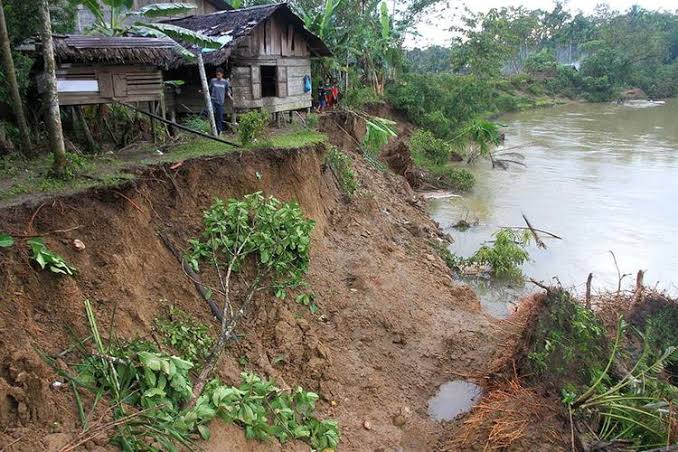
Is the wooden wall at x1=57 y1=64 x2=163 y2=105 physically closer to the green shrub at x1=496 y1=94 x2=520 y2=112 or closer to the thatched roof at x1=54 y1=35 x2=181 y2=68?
the thatched roof at x1=54 y1=35 x2=181 y2=68

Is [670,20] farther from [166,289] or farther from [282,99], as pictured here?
[166,289]

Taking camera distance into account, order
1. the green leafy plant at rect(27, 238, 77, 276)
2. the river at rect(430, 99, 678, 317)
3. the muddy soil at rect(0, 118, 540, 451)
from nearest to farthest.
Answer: the muddy soil at rect(0, 118, 540, 451), the green leafy plant at rect(27, 238, 77, 276), the river at rect(430, 99, 678, 317)

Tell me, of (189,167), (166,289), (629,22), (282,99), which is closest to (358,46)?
(282,99)

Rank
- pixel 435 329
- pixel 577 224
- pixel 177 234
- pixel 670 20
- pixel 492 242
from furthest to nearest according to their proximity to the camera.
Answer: pixel 670 20, pixel 577 224, pixel 492 242, pixel 435 329, pixel 177 234

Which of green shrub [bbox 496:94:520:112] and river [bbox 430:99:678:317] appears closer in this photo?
river [bbox 430:99:678:317]

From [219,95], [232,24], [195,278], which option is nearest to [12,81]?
[195,278]

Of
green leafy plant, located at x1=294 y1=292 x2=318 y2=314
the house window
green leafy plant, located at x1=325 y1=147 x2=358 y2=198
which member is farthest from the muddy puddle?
the house window

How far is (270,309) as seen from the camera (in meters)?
6.22

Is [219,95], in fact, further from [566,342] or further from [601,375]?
[601,375]

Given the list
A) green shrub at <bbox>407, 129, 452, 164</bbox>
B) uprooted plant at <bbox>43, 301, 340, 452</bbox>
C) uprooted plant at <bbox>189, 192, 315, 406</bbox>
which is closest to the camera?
uprooted plant at <bbox>43, 301, 340, 452</bbox>

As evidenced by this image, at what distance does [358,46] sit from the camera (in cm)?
1998

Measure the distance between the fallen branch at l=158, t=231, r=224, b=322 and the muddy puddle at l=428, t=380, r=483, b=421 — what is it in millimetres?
2881

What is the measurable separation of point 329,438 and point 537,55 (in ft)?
168

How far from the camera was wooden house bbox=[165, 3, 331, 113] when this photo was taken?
1140 cm
